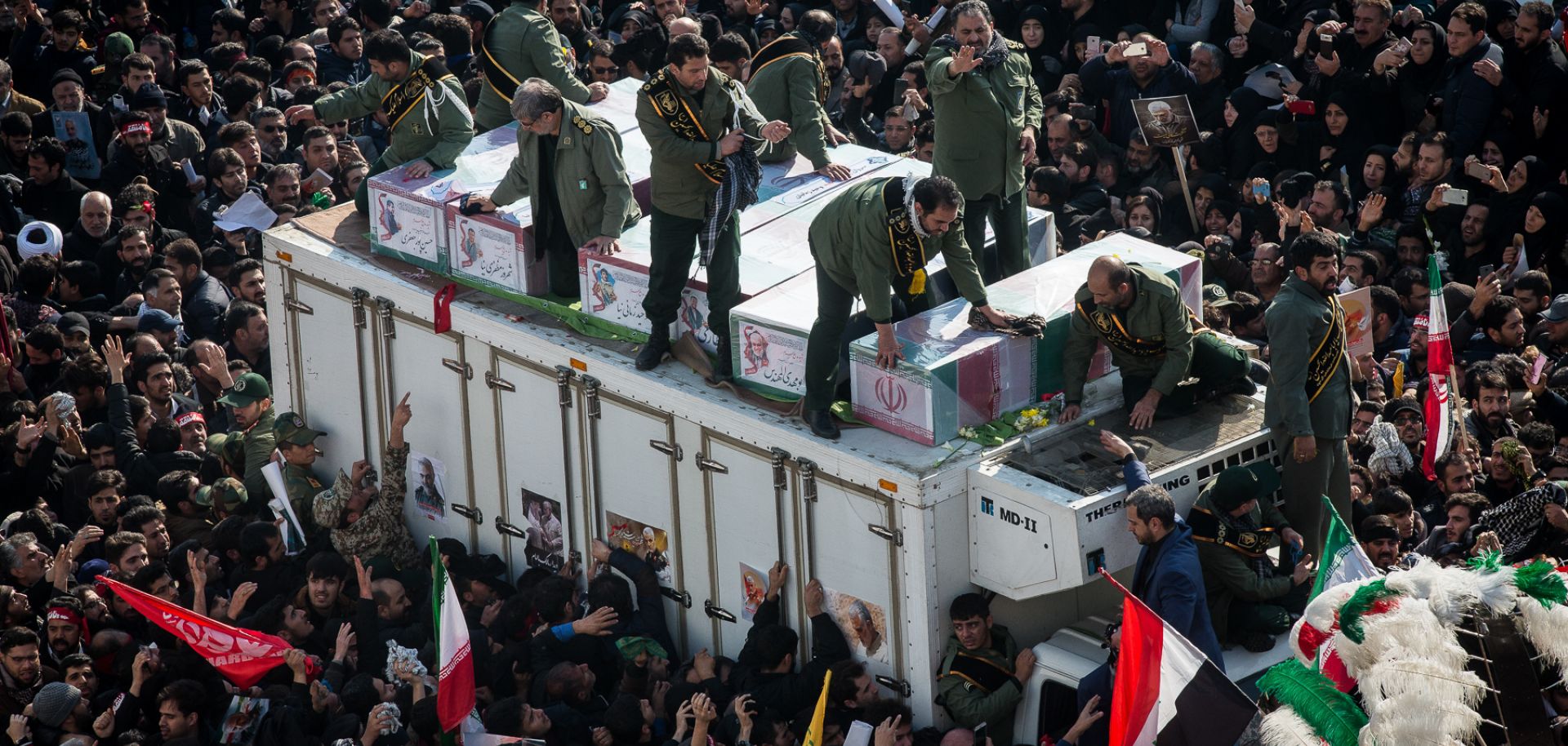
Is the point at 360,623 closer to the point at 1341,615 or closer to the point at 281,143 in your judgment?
the point at 1341,615

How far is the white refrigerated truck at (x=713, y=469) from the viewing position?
935cm

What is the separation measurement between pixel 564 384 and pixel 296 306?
274 cm

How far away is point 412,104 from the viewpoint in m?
12.4

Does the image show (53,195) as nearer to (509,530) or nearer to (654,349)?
(509,530)

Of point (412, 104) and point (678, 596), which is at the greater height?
point (412, 104)

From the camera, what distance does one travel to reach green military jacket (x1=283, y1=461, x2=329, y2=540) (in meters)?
12.3

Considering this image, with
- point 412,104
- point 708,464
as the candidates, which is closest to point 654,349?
point 708,464

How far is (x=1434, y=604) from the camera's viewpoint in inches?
256

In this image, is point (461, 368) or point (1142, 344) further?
point (461, 368)

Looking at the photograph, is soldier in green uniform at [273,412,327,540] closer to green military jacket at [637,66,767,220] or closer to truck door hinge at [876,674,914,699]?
green military jacket at [637,66,767,220]

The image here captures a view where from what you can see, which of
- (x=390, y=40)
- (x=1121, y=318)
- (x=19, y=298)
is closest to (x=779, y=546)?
(x=1121, y=318)

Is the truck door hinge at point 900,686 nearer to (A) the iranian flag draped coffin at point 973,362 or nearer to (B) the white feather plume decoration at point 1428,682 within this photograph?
(A) the iranian flag draped coffin at point 973,362

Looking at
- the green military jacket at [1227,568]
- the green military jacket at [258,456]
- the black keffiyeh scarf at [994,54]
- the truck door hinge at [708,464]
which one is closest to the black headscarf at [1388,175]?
→ the black keffiyeh scarf at [994,54]

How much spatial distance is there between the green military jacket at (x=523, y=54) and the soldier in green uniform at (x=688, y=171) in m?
2.36
